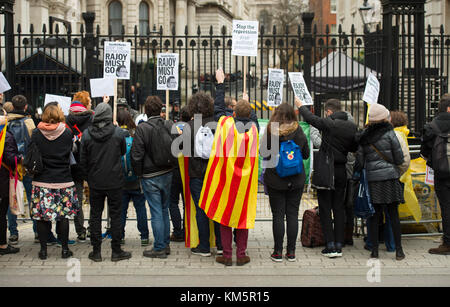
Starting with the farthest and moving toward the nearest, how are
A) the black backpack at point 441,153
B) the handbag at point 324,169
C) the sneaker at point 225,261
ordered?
the black backpack at point 441,153, the handbag at point 324,169, the sneaker at point 225,261

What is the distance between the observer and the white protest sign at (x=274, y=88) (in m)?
9.33

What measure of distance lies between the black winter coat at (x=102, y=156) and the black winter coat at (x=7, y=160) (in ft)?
3.37

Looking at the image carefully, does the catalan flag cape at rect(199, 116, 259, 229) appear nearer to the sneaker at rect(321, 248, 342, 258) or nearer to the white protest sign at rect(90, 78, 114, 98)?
the sneaker at rect(321, 248, 342, 258)

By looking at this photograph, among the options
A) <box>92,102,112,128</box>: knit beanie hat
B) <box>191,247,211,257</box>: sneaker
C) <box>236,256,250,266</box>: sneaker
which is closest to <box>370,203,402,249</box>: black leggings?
<box>236,256,250,266</box>: sneaker

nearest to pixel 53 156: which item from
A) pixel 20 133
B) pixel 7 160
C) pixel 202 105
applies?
pixel 7 160

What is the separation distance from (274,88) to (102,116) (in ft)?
11.2

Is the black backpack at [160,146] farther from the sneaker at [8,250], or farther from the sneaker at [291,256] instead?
the sneaker at [8,250]

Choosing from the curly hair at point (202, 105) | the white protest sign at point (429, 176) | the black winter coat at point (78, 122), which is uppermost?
the curly hair at point (202, 105)

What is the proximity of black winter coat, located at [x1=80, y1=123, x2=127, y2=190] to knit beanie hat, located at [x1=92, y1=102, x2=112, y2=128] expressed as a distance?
0.16 feet

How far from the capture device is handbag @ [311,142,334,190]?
7102mm

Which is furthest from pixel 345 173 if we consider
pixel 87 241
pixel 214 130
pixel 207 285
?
pixel 87 241

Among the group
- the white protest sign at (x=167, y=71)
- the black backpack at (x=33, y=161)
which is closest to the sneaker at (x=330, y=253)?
the white protest sign at (x=167, y=71)

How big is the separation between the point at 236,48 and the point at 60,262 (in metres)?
4.11

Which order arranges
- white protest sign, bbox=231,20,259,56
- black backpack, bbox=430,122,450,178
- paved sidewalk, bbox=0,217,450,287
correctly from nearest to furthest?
paved sidewalk, bbox=0,217,450,287 → black backpack, bbox=430,122,450,178 → white protest sign, bbox=231,20,259,56
